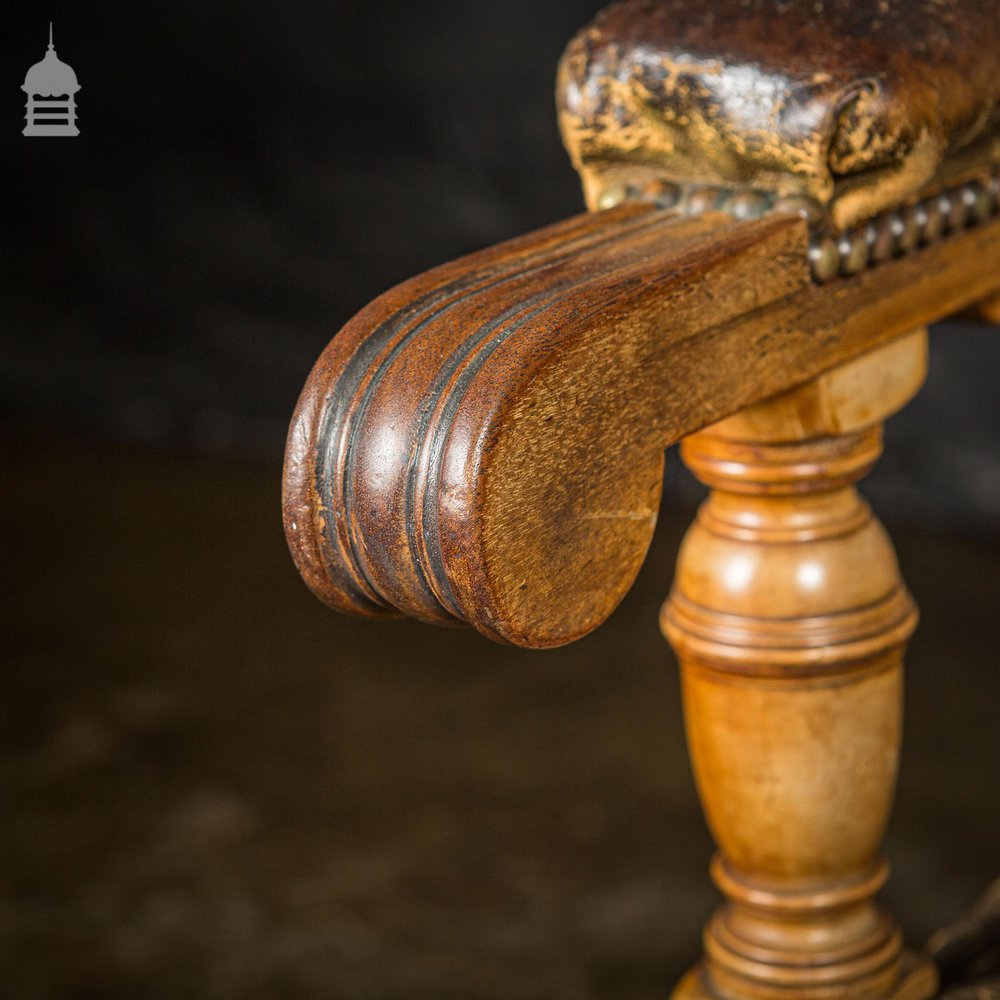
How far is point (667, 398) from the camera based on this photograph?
18.6 inches

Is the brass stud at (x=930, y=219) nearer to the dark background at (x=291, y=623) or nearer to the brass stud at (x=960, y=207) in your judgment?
the brass stud at (x=960, y=207)

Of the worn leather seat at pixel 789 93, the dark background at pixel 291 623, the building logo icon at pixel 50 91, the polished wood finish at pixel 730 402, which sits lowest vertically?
the dark background at pixel 291 623

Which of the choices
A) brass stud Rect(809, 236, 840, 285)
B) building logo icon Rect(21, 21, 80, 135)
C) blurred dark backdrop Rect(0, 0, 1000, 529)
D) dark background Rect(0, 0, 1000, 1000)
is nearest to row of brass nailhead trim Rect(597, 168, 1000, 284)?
brass stud Rect(809, 236, 840, 285)

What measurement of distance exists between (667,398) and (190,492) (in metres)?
1.47

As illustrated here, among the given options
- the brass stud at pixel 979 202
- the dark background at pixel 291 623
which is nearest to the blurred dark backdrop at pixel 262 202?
the dark background at pixel 291 623

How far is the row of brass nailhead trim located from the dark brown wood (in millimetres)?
16

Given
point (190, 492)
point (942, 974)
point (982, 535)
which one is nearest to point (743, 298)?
point (942, 974)

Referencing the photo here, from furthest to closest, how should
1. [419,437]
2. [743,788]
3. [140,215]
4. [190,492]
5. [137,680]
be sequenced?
[140,215], [190,492], [137,680], [743,788], [419,437]

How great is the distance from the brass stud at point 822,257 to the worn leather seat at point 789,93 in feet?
0.04

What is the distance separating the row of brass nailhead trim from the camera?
0.53m

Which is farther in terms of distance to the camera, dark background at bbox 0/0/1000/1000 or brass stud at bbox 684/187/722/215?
dark background at bbox 0/0/1000/1000

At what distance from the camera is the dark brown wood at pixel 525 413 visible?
0.43 metres

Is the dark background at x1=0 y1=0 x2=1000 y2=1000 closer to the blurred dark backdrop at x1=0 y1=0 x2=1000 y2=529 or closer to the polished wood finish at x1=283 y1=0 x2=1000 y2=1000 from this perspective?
the blurred dark backdrop at x1=0 y1=0 x2=1000 y2=529

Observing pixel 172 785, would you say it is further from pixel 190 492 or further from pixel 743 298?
pixel 743 298
